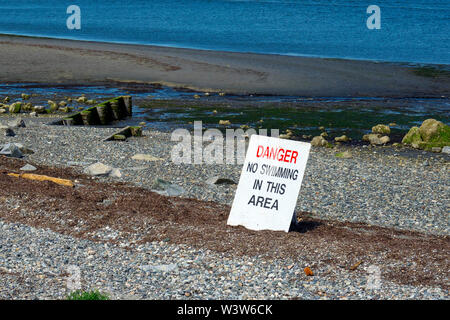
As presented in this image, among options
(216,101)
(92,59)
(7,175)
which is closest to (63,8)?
(92,59)

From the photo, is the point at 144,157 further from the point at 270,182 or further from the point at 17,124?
the point at 270,182

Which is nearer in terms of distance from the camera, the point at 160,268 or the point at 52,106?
the point at 160,268

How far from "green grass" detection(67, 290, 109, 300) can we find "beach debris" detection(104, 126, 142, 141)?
11633 millimetres

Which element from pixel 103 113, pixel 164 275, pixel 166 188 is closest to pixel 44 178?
pixel 166 188

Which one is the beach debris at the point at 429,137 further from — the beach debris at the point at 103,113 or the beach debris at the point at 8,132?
the beach debris at the point at 8,132

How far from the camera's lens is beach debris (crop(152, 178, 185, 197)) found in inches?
512

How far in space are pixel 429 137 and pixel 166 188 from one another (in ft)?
36.1

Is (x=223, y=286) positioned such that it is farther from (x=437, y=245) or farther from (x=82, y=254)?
(x=437, y=245)

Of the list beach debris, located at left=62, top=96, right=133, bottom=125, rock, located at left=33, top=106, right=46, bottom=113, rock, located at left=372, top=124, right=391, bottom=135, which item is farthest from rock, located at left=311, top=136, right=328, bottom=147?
rock, located at left=33, top=106, right=46, bottom=113

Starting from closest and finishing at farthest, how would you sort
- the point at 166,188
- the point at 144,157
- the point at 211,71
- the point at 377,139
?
the point at 166,188 → the point at 144,157 → the point at 377,139 → the point at 211,71

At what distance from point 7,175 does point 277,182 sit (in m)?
6.19

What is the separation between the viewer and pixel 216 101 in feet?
94.1

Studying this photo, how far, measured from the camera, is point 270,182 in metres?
9.62

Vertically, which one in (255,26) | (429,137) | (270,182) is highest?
(255,26)
